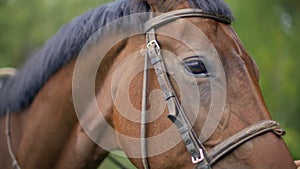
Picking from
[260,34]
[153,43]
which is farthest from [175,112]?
[260,34]

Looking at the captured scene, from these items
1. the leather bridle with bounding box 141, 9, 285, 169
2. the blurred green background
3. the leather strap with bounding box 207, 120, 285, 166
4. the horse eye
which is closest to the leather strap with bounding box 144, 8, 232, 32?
the leather bridle with bounding box 141, 9, 285, 169

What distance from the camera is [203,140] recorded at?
2.14 m

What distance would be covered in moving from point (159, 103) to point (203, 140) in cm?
26

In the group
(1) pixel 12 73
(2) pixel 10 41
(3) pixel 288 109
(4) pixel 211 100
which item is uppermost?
(4) pixel 211 100

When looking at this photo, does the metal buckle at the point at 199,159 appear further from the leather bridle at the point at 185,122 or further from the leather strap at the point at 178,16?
the leather strap at the point at 178,16

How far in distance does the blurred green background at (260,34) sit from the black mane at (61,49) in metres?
4.94

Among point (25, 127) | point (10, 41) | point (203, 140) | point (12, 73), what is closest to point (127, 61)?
point (203, 140)

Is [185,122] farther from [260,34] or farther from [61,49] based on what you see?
[260,34]

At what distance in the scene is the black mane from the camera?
2406mm

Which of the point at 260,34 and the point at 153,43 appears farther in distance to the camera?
the point at 260,34

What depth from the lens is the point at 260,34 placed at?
329 inches

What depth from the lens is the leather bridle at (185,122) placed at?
6.78 ft

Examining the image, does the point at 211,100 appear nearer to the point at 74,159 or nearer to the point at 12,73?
the point at 74,159

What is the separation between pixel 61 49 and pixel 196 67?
0.83m
